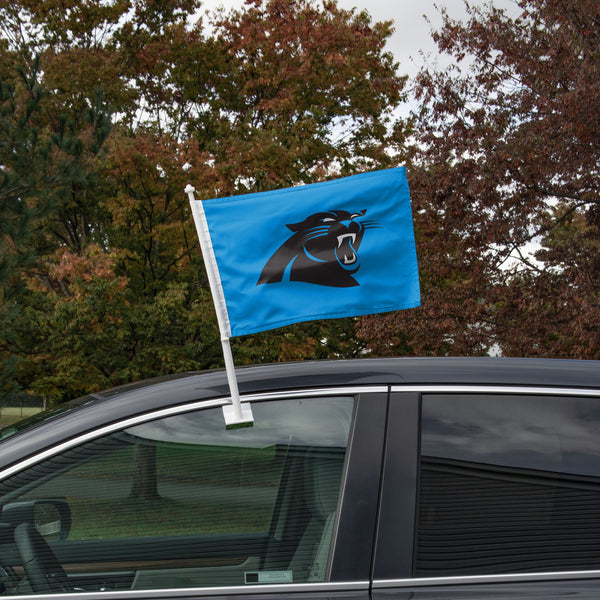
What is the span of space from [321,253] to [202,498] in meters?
0.83

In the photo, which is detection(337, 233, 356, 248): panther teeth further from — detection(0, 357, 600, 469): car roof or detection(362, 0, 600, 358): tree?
detection(362, 0, 600, 358): tree

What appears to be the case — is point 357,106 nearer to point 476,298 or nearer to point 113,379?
point 476,298

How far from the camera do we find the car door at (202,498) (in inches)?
72.8

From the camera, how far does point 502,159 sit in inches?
426

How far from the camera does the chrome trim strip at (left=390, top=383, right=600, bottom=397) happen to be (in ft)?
6.45

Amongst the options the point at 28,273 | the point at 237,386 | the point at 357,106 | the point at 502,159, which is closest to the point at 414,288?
the point at 237,386

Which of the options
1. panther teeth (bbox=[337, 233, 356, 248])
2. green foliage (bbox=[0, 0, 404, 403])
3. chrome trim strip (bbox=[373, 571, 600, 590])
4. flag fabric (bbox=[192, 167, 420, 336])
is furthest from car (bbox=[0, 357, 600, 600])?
green foliage (bbox=[0, 0, 404, 403])

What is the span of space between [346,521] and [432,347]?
989cm

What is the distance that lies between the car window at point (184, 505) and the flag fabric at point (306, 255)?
390 mm

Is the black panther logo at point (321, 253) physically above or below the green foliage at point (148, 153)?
below

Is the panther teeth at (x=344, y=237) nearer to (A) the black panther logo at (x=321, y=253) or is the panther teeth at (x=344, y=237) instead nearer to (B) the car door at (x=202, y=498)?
(A) the black panther logo at (x=321, y=253)

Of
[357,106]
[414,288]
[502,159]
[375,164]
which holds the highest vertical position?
[357,106]

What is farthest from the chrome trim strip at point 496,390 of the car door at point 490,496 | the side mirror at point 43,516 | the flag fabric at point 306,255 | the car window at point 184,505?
the side mirror at point 43,516

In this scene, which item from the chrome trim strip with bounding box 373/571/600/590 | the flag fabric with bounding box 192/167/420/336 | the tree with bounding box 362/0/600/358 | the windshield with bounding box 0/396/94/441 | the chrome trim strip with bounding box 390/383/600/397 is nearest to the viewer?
the chrome trim strip with bounding box 373/571/600/590
